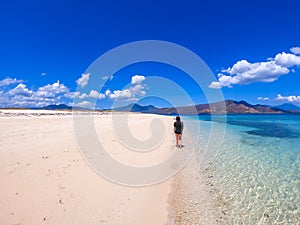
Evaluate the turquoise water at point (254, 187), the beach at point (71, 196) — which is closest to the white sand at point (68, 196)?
the beach at point (71, 196)

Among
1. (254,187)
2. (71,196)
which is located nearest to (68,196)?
(71,196)

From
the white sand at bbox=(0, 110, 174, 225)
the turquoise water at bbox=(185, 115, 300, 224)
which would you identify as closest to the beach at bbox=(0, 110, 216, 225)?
the white sand at bbox=(0, 110, 174, 225)

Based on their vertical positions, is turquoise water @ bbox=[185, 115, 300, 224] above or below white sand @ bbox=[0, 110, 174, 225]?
below

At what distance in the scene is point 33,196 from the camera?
4707mm

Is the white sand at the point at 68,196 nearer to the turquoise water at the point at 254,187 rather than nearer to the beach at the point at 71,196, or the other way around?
the beach at the point at 71,196

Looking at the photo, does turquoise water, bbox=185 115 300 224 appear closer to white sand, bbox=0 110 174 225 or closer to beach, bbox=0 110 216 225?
beach, bbox=0 110 216 225

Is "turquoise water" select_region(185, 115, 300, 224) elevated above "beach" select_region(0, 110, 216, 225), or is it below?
below

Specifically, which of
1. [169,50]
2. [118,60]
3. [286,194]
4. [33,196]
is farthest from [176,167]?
→ [169,50]

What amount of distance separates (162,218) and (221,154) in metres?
8.25

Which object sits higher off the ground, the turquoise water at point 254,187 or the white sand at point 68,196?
the white sand at point 68,196

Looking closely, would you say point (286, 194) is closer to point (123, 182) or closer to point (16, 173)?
point (123, 182)

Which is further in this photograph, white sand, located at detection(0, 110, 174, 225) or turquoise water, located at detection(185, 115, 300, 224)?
turquoise water, located at detection(185, 115, 300, 224)

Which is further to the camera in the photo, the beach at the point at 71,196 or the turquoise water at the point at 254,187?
the turquoise water at the point at 254,187

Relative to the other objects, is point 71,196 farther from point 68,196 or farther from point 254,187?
point 254,187
